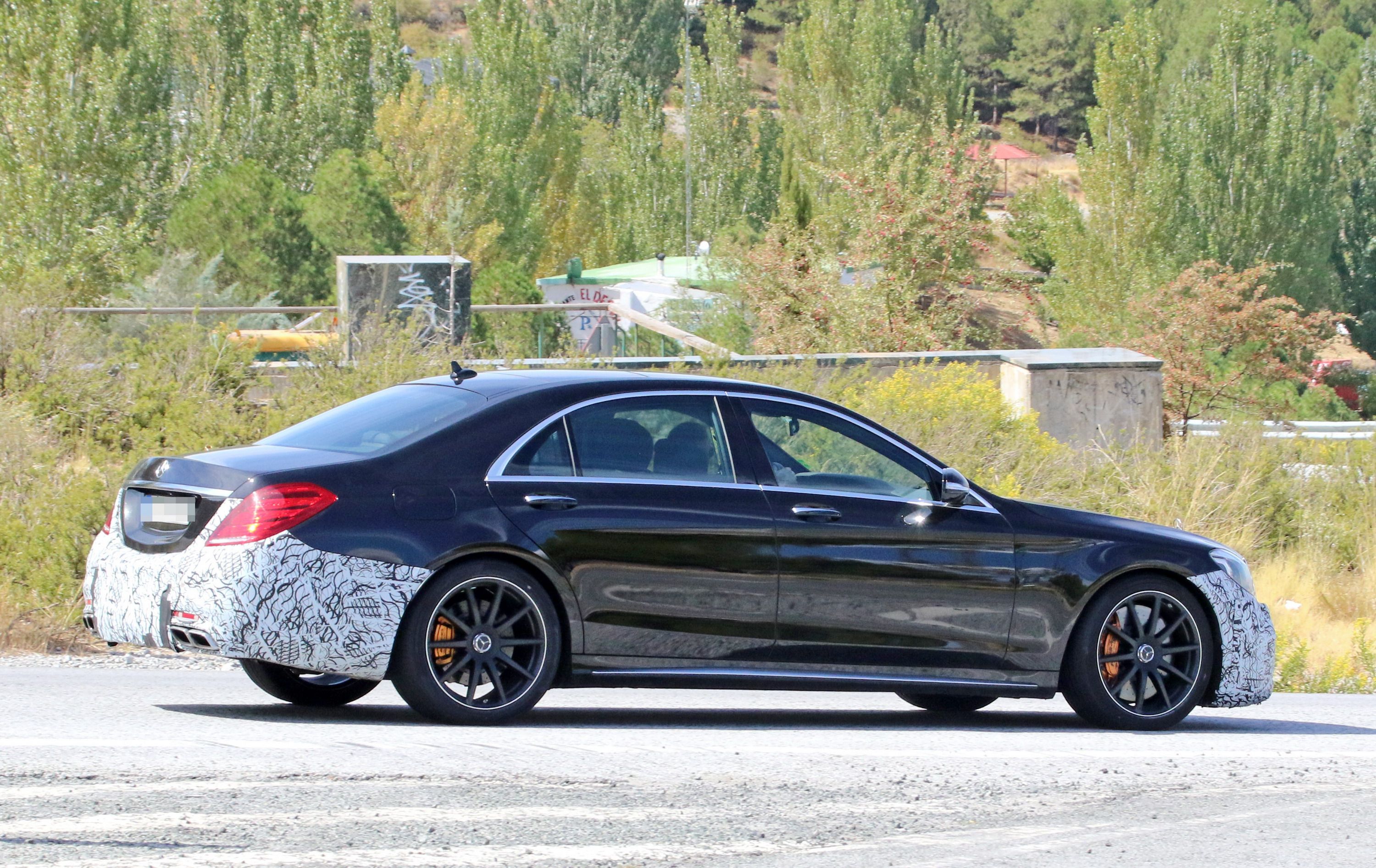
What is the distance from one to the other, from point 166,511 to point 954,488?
3346 millimetres

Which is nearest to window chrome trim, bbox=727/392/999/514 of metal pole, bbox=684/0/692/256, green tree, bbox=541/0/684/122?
metal pole, bbox=684/0/692/256

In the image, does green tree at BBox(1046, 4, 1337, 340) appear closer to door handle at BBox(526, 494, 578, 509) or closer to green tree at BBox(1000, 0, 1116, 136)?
door handle at BBox(526, 494, 578, 509)

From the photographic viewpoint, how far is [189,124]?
148 feet

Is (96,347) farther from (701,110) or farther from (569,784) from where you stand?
(701,110)

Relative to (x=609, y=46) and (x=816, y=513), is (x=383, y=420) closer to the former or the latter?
(x=816, y=513)

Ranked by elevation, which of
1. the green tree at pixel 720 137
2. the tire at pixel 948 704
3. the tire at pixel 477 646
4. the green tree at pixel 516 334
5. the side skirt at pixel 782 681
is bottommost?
the tire at pixel 948 704

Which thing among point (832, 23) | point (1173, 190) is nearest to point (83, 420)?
point (1173, 190)

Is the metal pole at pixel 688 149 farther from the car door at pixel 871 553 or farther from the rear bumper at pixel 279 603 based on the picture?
the rear bumper at pixel 279 603

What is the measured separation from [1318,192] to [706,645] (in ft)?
158

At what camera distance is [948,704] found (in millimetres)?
8461

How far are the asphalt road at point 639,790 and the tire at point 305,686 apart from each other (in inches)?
2.9

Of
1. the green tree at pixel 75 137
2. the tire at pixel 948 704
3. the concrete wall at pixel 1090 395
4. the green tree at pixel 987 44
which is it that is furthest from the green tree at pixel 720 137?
the tire at pixel 948 704

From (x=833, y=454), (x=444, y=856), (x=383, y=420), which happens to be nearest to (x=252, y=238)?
(x=383, y=420)

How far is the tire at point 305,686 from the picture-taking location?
7383 mm
